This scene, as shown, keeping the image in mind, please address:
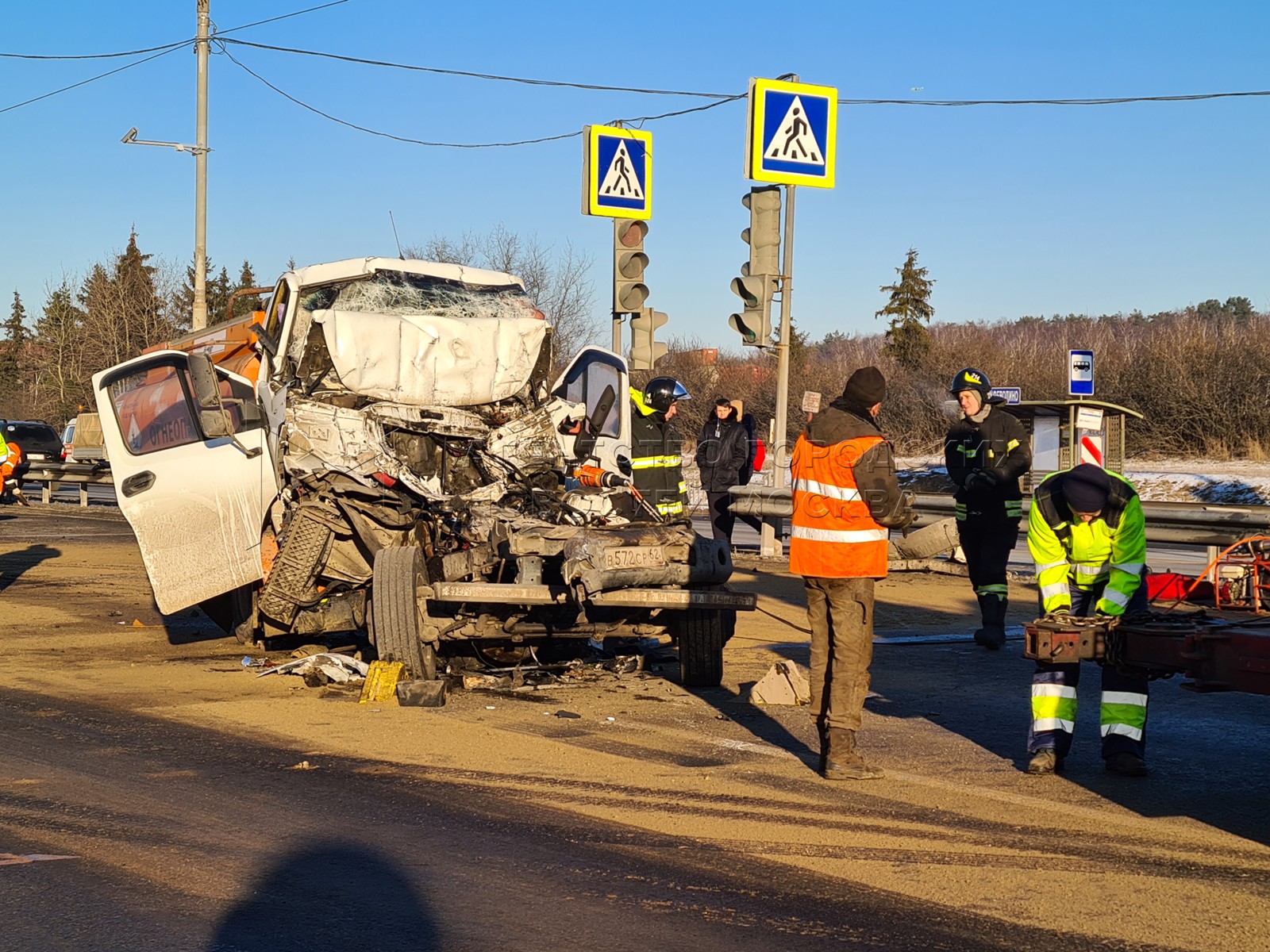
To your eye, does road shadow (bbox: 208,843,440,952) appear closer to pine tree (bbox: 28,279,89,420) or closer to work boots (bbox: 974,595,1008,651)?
work boots (bbox: 974,595,1008,651)

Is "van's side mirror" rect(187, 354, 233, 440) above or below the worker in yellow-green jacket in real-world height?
above

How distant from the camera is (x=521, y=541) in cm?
802

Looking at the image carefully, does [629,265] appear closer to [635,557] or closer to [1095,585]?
[635,557]

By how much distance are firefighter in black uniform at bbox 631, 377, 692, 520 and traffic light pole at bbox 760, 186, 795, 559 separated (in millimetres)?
2875

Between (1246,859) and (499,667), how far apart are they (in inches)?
201

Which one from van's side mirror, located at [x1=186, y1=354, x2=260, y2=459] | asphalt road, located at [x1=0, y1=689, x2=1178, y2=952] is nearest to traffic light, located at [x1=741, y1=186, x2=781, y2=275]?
van's side mirror, located at [x1=186, y1=354, x2=260, y2=459]

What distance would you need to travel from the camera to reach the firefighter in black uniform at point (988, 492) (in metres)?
10.6

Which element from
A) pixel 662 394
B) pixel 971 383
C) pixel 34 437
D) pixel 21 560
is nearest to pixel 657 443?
pixel 662 394

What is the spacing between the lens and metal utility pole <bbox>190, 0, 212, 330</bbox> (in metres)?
26.2

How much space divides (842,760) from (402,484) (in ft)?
12.2

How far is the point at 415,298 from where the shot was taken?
10109 millimetres

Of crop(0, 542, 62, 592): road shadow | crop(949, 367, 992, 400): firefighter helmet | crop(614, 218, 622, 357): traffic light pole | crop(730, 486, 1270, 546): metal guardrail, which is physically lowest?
crop(0, 542, 62, 592): road shadow

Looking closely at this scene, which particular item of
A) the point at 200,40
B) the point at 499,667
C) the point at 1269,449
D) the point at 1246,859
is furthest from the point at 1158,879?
the point at 1269,449

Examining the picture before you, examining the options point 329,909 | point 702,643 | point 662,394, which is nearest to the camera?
point 329,909
